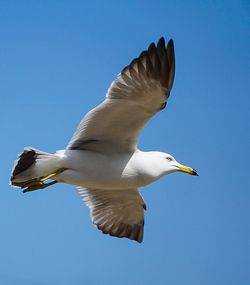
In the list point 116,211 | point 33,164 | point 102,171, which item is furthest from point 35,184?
point 116,211

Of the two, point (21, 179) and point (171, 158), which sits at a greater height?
point (171, 158)

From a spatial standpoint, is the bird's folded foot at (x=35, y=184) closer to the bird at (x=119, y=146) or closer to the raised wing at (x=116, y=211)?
the bird at (x=119, y=146)

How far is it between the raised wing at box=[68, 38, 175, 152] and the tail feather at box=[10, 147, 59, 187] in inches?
23.3

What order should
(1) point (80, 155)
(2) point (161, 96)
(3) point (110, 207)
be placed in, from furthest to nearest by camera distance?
(3) point (110, 207) < (1) point (80, 155) < (2) point (161, 96)

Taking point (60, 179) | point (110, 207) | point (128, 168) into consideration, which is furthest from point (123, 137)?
point (110, 207)

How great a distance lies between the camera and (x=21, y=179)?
7.93m

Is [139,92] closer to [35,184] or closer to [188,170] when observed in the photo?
[188,170]

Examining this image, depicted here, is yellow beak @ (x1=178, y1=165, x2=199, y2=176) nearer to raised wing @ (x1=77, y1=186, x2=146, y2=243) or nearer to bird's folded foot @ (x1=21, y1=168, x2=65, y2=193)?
raised wing @ (x1=77, y1=186, x2=146, y2=243)

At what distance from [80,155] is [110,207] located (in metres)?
1.41

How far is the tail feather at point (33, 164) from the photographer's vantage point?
7809 millimetres

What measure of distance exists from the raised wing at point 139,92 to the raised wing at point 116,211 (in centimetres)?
140

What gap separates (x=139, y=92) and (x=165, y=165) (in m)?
0.96

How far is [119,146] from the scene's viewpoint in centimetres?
793

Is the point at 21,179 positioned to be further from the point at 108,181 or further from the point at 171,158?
the point at 171,158
